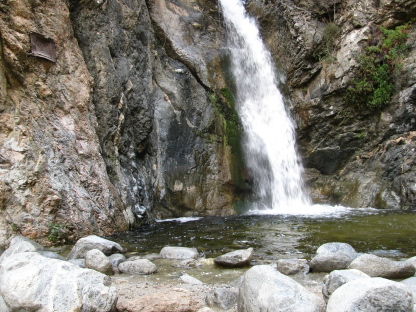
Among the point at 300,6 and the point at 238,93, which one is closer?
the point at 238,93

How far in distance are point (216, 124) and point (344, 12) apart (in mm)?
7584

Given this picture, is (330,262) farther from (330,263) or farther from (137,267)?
(137,267)

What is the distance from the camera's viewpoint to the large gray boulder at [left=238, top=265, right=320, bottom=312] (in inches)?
93.6

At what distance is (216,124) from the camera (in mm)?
11633

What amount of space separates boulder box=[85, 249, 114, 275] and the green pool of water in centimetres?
118

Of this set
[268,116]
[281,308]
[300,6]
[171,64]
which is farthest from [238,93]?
[281,308]

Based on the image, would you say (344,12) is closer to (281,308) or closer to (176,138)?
(176,138)

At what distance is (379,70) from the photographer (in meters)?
12.1

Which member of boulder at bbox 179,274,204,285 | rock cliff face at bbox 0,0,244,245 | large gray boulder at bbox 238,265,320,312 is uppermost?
rock cliff face at bbox 0,0,244,245

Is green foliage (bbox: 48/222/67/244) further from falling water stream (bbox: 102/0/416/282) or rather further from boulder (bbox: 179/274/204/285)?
boulder (bbox: 179/274/204/285)

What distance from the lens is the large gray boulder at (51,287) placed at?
2443 millimetres

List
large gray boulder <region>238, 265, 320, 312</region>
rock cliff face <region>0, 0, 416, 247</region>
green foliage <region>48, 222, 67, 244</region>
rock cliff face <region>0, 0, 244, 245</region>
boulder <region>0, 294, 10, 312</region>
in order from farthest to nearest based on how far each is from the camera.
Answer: rock cliff face <region>0, 0, 416, 247</region> < rock cliff face <region>0, 0, 244, 245</region> < green foliage <region>48, 222, 67, 244</region> < boulder <region>0, 294, 10, 312</region> < large gray boulder <region>238, 265, 320, 312</region>

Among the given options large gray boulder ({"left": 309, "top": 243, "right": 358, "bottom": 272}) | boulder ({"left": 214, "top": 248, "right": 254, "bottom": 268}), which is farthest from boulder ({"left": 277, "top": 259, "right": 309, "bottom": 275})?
boulder ({"left": 214, "top": 248, "right": 254, "bottom": 268})

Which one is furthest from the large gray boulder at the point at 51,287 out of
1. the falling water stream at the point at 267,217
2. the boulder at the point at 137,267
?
the falling water stream at the point at 267,217
